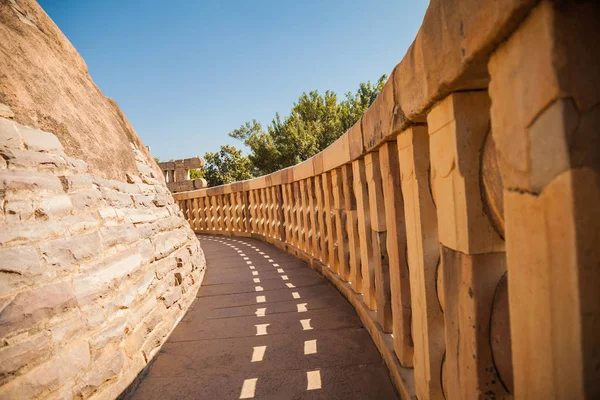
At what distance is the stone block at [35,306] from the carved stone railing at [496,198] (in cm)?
174

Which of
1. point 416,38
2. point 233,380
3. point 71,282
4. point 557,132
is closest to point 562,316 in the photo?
point 557,132

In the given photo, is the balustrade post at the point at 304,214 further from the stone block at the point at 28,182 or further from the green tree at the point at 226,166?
the green tree at the point at 226,166

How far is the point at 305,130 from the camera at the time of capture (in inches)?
987

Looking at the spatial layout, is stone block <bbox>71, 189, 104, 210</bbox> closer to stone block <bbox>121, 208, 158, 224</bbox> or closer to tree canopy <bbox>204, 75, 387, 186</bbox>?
stone block <bbox>121, 208, 158, 224</bbox>

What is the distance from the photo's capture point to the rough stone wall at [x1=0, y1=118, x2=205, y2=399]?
4.95 feet

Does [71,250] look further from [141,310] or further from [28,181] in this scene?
[141,310]

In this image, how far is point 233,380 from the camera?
198cm

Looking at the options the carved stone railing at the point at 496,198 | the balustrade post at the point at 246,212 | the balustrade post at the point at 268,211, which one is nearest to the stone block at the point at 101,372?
the carved stone railing at the point at 496,198

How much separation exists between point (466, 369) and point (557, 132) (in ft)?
2.32

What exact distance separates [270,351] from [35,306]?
4.54 ft

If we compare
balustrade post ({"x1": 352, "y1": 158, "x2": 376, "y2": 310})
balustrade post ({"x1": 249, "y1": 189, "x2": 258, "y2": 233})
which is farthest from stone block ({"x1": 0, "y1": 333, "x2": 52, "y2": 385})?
balustrade post ({"x1": 249, "y1": 189, "x2": 258, "y2": 233})

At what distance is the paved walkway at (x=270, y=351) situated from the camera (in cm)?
184

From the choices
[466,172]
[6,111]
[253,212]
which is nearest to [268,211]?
[253,212]

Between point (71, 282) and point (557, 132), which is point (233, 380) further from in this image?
point (557, 132)
